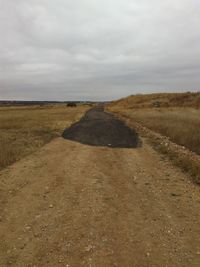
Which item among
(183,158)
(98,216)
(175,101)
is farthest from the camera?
(175,101)

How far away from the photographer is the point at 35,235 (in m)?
6.03

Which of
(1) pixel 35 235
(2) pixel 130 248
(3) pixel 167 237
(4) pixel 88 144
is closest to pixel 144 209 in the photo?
(3) pixel 167 237

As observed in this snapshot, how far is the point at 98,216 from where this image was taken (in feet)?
22.7

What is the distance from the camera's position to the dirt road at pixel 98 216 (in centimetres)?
533

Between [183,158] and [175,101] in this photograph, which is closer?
[183,158]

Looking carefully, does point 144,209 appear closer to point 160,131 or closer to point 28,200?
point 28,200

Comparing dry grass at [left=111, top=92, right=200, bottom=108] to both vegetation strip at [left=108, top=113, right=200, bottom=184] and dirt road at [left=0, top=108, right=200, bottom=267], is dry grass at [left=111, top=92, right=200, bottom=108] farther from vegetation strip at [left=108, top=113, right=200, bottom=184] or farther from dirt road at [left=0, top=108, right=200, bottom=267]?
dirt road at [left=0, top=108, right=200, bottom=267]

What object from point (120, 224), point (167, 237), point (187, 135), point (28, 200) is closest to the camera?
point (167, 237)

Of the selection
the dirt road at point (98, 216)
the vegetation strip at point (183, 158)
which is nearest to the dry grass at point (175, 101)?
the vegetation strip at point (183, 158)

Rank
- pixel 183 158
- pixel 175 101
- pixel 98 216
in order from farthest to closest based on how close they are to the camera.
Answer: pixel 175 101 < pixel 183 158 < pixel 98 216

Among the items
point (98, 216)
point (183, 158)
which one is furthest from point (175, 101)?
point (98, 216)

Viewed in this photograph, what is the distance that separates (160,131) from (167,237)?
1726 cm

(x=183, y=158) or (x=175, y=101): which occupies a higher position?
(x=175, y=101)

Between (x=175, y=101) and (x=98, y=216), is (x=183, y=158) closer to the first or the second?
(x=98, y=216)
